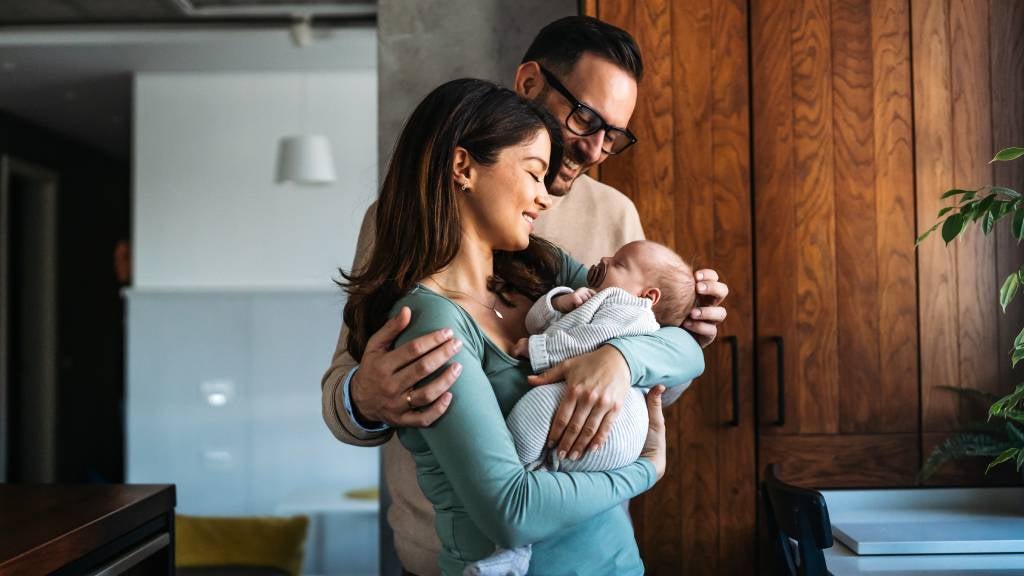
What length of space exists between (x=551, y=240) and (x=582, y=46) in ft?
1.35

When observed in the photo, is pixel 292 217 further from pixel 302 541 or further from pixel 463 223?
pixel 463 223

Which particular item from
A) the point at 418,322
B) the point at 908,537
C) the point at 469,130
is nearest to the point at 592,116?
the point at 469,130

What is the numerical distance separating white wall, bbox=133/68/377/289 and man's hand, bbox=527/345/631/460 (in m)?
4.80

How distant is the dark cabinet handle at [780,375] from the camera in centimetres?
213

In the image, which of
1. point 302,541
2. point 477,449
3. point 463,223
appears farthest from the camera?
point 302,541

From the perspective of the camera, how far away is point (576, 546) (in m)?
1.25

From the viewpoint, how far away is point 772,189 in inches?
85.5

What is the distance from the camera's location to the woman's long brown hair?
51.1 inches

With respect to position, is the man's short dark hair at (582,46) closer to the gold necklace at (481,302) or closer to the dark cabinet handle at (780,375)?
the gold necklace at (481,302)

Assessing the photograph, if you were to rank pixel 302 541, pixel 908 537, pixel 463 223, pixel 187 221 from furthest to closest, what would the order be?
pixel 187 221 → pixel 302 541 → pixel 908 537 → pixel 463 223

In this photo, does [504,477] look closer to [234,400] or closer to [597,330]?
[597,330]

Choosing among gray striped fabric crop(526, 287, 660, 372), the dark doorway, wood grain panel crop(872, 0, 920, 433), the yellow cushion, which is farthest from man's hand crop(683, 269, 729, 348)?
the dark doorway

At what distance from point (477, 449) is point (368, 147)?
5.17 meters

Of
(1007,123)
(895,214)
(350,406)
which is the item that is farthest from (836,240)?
(350,406)
